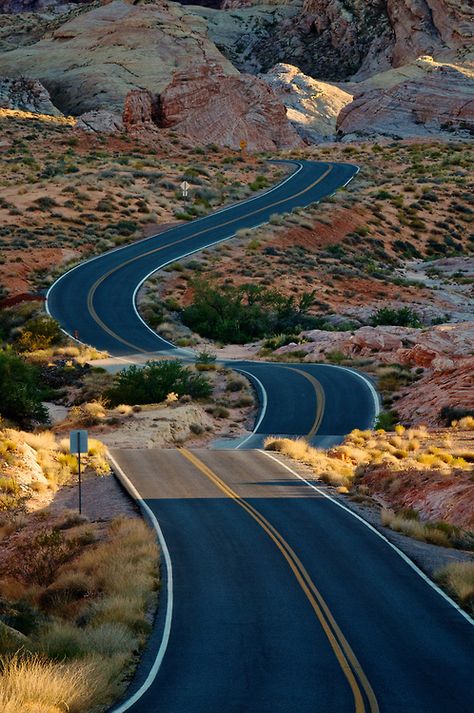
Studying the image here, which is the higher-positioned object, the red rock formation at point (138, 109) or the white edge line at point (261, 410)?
the red rock formation at point (138, 109)

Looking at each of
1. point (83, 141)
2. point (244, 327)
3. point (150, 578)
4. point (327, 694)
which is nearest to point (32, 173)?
point (83, 141)

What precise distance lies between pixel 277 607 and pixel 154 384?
948 inches

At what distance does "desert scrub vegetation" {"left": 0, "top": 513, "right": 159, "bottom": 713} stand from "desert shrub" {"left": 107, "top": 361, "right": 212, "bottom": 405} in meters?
15.8

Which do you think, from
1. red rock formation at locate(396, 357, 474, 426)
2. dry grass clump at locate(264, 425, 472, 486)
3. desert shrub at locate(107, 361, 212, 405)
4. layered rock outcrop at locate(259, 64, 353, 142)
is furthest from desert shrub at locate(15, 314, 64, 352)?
layered rock outcrop at locate(259, 64, 353, 142)

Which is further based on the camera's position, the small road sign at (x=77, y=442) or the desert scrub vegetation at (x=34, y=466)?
the desert scrub vegetation at (x=34, y=466)

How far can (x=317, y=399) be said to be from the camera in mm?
40875

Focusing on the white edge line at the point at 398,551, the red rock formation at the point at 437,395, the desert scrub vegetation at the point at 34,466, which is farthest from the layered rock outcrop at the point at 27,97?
the white edge line at the point at 398,551

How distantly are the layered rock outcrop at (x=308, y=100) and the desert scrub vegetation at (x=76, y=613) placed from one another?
4325 inches

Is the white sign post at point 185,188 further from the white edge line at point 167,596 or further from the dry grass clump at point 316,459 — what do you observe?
the white edge line at point 167,596

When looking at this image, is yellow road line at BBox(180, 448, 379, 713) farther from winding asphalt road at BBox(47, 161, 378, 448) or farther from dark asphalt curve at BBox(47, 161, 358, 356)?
dark asphalt curve at BBox(47, 161, 358, 356)

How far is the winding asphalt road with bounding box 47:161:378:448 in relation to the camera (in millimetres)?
39000

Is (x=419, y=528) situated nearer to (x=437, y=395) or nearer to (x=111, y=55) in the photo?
(x=437, y=395)

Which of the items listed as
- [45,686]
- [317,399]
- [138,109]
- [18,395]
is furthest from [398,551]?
[138,109]

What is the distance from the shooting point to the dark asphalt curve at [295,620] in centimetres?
1354
